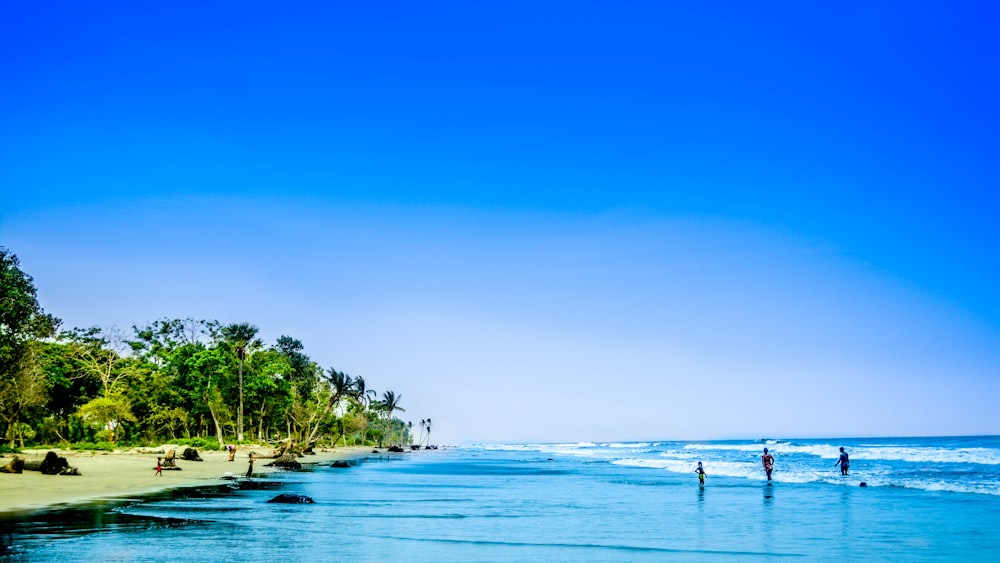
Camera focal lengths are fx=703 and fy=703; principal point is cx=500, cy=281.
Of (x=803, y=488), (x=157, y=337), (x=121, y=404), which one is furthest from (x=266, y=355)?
(x=803, y=488)

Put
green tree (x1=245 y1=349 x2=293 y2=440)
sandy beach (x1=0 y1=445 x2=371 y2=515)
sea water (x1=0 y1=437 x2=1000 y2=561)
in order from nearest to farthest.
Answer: sea water (x1=0 y1=437 x2=1000 y2=561) < sandy beach (x1=0 y1=445 x2=371 y2=515) < green tree (x1=245 y1=349 x2=293 y2=440)

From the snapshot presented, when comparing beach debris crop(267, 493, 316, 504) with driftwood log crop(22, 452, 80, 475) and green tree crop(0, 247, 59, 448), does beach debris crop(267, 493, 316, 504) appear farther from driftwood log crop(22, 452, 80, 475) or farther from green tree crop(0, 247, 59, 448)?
green tree crop(0, 247, 59, 448)

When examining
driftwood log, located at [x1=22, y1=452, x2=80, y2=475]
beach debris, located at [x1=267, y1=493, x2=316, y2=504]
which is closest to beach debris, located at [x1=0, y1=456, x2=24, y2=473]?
driftwood log, located at [x1=22, y1=452, x2=80, y2=475]

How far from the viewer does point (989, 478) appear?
3897 cm

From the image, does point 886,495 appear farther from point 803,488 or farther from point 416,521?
point 416,521

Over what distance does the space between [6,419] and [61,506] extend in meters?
41.1

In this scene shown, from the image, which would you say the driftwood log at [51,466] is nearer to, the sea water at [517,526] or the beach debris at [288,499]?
the sea water at [517,526]

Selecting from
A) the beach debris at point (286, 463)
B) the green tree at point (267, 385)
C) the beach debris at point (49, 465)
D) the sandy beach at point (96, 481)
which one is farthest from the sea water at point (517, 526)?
the green tree at point (267, 385)

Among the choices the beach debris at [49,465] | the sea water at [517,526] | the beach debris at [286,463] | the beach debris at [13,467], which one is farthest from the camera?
the beach debris at [286,463]

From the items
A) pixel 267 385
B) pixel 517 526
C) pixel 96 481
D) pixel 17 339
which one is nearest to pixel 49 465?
pixel 96 481

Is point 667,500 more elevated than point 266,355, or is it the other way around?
point 266,355

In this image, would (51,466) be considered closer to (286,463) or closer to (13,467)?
(13,467)

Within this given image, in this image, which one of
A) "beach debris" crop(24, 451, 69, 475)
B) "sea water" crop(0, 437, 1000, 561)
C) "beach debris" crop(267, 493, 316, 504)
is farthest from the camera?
"beach debris" crop(24, 451, 69, 475)

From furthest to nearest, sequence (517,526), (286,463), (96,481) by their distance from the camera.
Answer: (286,463), (96,481), (517,526)
